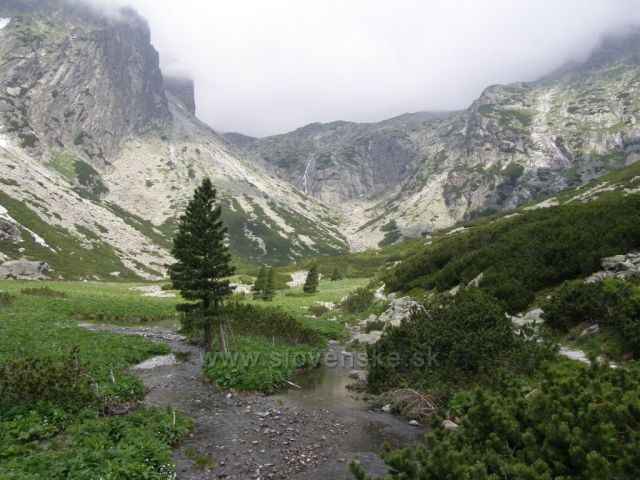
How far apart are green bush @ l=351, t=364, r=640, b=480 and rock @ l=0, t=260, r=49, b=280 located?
98517 millimetres

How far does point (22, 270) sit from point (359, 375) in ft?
304

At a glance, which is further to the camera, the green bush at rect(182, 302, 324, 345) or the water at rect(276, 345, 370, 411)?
the green bush at rect(182, 302, 324, 345)

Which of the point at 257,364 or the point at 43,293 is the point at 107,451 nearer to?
the point at 257,364

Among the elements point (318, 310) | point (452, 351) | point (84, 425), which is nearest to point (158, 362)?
point (84, 425)

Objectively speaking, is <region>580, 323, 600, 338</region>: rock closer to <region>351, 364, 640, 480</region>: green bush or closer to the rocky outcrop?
the rocky outcrop

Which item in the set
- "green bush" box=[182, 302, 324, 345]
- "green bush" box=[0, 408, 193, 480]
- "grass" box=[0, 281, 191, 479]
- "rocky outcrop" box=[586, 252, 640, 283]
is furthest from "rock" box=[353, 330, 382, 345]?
"green bush" box=[0, 408, 193, 480]

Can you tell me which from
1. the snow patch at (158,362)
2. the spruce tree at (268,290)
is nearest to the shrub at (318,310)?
the spruce tree at (268,290)

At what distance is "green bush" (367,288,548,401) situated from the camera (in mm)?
16984

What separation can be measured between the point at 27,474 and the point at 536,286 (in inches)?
1032

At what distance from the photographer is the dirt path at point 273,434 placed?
41.8 ft

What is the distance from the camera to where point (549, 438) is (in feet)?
25.9

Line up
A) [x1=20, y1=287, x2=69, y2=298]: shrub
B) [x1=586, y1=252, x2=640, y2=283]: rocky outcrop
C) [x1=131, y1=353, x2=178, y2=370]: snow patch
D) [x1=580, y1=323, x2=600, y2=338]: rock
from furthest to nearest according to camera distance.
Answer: [x1=20, y1=287, x2=69, y2=298]: shrub, [x1=131, y1=353, x2=178, y2=370]: snow patch, [x1=586, y1=252, x2=640, y2=283]: rocky outcrop, [x1=580, y1=323, x2=600, y2=338]: rock

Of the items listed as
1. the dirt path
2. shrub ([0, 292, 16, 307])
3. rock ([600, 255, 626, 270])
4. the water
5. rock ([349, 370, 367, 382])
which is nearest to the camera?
the dirt path

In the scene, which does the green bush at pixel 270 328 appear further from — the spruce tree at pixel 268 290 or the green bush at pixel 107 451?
the spruce tree at pixel 268 290
